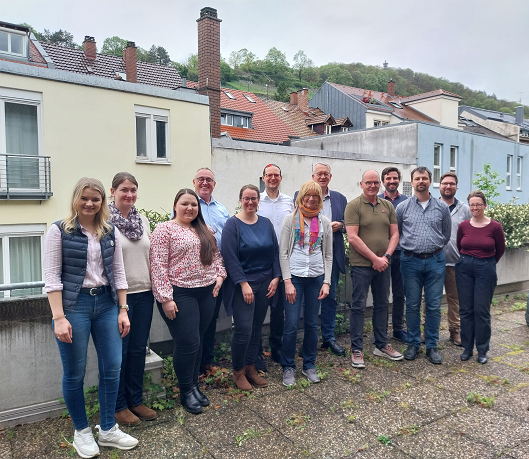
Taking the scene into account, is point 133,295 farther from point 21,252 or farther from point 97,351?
point 21,252

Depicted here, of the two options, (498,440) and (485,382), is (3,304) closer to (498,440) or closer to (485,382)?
(498,440)

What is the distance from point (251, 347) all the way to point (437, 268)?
2.27 meters

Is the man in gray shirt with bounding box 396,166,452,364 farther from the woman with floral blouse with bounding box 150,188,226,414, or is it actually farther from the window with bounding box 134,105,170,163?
the window with bounding box 134,105,170,163

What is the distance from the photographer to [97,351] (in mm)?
3223

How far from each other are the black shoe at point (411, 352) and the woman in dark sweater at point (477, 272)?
1.76ft

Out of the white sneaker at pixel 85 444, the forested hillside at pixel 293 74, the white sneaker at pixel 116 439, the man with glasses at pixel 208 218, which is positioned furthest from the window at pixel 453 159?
the forested hillside at pixel 293 74

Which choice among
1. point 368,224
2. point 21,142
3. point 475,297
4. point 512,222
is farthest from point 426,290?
point 21,142

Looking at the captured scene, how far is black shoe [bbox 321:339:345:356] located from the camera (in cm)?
517

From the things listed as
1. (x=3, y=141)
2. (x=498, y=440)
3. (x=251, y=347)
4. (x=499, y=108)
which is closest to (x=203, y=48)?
(x=3, y=141)

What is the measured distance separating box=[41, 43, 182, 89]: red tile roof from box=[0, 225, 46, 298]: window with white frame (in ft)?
39.7

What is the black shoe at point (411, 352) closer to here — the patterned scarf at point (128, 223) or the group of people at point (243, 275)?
the group of people at point (243, 275)

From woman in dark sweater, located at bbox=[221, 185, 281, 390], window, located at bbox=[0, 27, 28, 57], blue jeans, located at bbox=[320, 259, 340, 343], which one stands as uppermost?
window, located at bbox=[0, 27, 28, 57]

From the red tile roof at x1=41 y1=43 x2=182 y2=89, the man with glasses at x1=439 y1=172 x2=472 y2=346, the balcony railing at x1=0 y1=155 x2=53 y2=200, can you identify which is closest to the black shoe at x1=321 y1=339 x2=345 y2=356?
the man with glasses at x1=439 y1=172 x2=472 y2=346

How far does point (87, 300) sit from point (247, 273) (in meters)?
1.51
